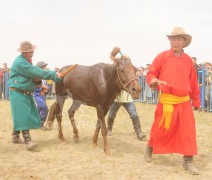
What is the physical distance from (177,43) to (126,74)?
107cm

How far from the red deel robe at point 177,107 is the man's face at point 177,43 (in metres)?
0.08

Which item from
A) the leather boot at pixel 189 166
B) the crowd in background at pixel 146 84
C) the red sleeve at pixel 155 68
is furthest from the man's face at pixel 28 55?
the crowd in background at pixel 146 84

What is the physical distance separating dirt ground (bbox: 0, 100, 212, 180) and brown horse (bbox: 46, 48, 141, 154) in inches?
17.0

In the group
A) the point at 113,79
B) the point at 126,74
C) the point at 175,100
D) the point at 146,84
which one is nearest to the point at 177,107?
the point at 175,100

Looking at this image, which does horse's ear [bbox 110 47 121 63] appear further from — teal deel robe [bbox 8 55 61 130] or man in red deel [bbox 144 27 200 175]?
teal deel robe [bbox 8 55 61 130]

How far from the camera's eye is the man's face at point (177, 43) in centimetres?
543

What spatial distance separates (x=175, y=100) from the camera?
213 inches

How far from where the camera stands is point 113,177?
496 centimetres

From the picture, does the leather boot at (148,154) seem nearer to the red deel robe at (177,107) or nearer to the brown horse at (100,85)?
the red deel robe at (177,107)

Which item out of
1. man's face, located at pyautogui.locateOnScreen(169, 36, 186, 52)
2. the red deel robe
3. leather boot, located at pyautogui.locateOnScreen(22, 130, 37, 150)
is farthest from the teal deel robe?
man's face, located at pyautogui.locateOnScreen(169, 36, 186, 52)

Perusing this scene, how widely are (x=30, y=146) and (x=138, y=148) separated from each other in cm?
218

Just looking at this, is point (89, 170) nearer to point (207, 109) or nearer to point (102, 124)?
point (102, 124)

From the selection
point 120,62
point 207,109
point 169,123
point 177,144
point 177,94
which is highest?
point 120,62

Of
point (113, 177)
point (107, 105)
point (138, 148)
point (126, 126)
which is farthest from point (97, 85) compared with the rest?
point (126, 126)
